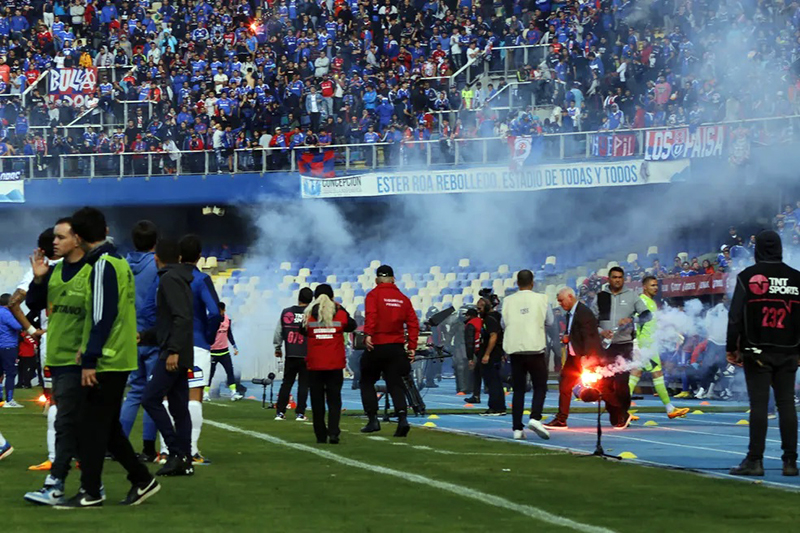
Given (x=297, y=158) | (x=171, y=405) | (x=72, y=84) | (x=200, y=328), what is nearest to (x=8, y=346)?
(x=200, y=328)

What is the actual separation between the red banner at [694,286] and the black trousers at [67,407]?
18574 mm

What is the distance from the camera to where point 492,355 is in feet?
75.4

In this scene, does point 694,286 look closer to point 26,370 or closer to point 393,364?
point 393,364

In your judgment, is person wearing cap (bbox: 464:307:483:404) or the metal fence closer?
person wearing cap (bbox: 464:307:483:404)

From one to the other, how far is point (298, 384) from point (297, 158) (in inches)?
744

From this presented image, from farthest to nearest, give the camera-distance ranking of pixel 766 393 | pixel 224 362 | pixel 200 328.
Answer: pixel 224 362 < pixel 200 328 < pixel 766 393

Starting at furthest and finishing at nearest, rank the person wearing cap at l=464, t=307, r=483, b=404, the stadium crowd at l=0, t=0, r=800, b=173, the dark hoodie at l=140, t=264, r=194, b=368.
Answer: the stadium crowd at l=0, t=0, r=800, b=173 → the person wearing cap at l=464, t=307, r=483, b=404 → the dark hoodie at l=140, t=264, r=194, b=368

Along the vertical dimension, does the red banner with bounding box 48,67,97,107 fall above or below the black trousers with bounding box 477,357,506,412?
above

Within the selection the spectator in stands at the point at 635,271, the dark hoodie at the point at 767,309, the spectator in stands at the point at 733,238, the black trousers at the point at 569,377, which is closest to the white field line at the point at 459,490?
the dark hoodie at the point at 767,309

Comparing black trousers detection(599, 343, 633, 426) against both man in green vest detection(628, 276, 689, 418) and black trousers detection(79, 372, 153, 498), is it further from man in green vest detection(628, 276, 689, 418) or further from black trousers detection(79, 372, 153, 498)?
black trousers detection(79, 372, 153, 498)

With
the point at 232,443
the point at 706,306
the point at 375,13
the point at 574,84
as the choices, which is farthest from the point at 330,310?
the point at 375,13

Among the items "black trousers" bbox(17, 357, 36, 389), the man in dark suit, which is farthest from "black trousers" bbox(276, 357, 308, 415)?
"black trousers" bbox(17, 357, 36, 389)

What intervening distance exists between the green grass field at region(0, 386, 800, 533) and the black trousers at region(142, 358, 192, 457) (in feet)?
1.20

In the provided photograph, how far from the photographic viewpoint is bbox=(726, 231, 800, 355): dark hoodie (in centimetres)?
1176
